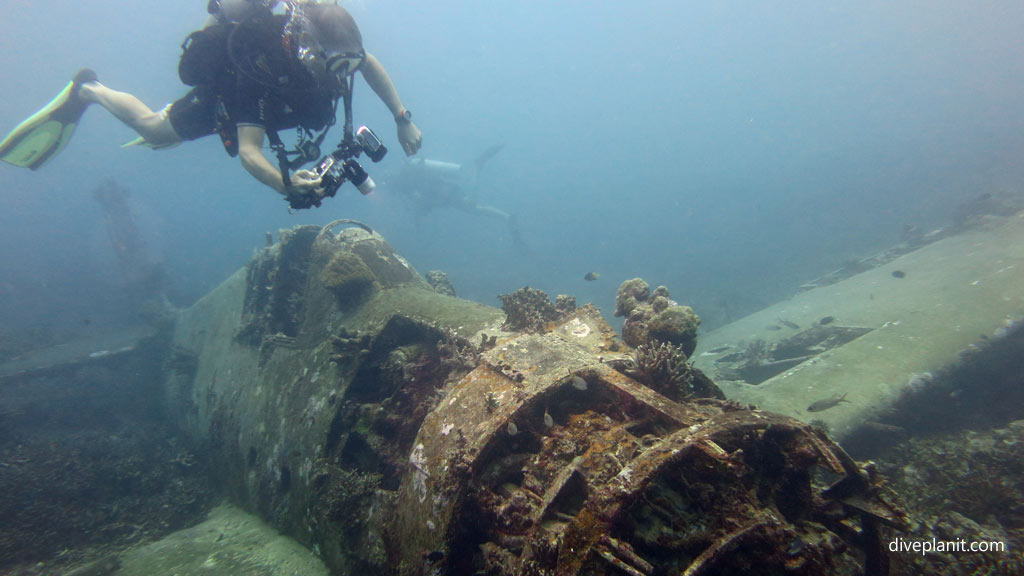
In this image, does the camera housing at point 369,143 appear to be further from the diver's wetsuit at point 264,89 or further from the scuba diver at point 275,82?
the diver's wetsuit at point 264,89

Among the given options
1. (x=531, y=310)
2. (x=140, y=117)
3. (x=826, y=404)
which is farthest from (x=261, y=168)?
(x=826, y=404)

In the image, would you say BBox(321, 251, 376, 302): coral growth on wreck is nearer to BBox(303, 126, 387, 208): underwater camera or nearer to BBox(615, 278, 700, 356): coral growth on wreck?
BBox(303, 126, 387, 208): underwater camera

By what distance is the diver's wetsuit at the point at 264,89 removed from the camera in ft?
15.5

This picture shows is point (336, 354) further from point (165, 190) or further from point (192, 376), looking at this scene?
point (165, 190)

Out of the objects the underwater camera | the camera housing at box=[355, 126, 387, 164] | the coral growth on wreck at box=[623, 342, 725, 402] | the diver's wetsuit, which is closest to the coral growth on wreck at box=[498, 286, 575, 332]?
the coral growth on wreck at box=[623, 342, 725, 402]

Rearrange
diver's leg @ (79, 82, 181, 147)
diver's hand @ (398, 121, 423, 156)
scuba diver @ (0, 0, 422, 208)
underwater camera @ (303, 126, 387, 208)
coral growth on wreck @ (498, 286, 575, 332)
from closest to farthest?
underwater camera @ (303, 126, 387, 208)
scuba diver @ (0, 0, 422, 208)
coral growth on wreck @ (498, 286, 575, 332)
diver's leg @ (79, 82, 181, 147)
diver's hand @ (398, 121, 423, 156)

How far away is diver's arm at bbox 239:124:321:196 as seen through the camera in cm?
406

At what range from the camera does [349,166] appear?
14.2 ft

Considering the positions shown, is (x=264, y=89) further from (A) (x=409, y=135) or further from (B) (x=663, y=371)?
(B) (x=663, y=371)

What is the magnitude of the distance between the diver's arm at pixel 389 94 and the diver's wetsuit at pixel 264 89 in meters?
0.97

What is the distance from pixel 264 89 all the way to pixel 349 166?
170 centimetres

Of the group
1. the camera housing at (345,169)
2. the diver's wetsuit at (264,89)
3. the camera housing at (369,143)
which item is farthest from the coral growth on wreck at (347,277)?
the camera housing at (369,143)

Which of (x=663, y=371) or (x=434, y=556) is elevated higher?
(x=663, y=371)

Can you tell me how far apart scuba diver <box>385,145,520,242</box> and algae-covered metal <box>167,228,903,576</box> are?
30.6 metres
